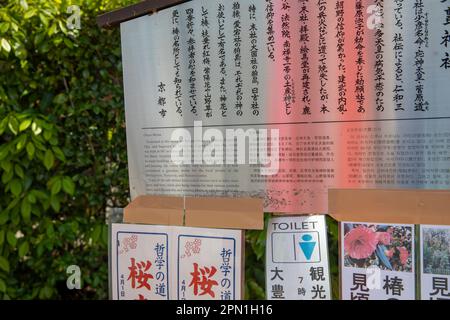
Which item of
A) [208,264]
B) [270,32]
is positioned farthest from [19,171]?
[270,32]

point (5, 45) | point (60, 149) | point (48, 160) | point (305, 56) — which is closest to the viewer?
point (305, 56)

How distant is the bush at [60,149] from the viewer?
268cm

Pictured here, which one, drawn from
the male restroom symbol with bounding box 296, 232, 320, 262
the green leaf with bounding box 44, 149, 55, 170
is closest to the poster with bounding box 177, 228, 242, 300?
the male restroom symbol with bounding box 296, 232, 320, 262

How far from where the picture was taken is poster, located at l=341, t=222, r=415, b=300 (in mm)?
1809

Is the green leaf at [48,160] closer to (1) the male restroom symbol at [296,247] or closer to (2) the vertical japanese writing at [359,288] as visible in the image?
(1) the male restroom symbol at [296,247]

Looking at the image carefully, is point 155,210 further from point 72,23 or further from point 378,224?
point 72,23

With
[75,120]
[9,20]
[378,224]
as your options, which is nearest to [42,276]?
[75,120]

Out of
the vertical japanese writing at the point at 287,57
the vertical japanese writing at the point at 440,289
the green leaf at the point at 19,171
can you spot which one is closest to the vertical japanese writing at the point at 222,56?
the vertical japanese writing at the point at 287,57

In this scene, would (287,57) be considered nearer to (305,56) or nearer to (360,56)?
(305,56)

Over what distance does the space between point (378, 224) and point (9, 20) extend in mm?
2379

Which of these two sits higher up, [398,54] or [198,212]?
[398,54]

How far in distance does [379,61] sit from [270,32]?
0.50 meters

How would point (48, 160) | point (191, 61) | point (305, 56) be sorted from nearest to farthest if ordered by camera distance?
point (305, 56) < point (191, 61) < point (48, 160)

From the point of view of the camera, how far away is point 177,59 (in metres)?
2.19
